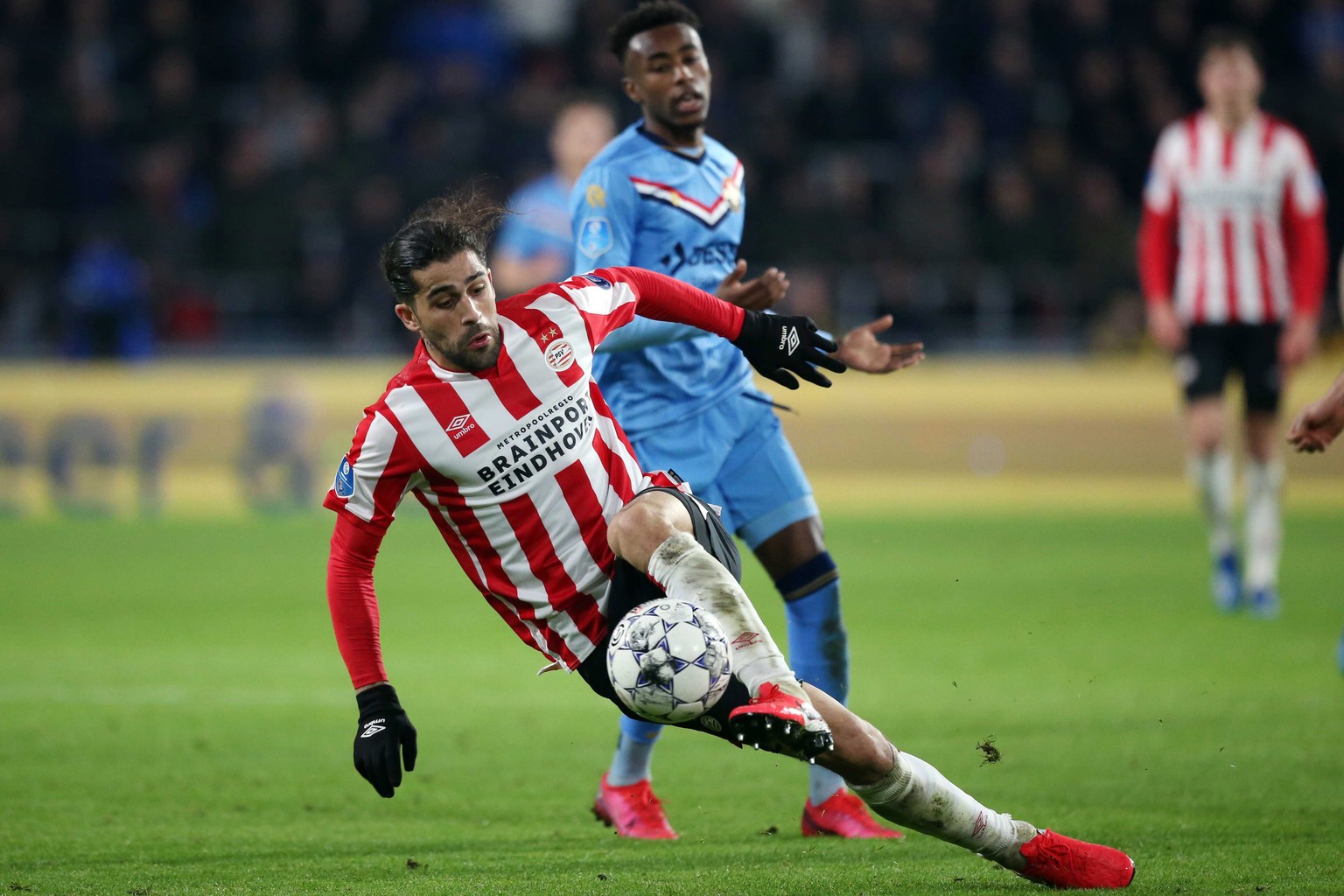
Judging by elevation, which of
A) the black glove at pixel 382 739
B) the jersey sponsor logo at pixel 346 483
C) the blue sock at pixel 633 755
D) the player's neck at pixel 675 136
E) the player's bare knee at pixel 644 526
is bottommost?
the blue sock at pixel 633 755

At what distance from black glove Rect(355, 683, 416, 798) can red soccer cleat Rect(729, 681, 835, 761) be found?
0.81 metres

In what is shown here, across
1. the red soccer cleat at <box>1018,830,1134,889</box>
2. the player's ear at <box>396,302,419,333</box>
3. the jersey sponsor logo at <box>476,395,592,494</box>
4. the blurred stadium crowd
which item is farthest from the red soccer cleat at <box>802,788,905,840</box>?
the blurred stadium crowd

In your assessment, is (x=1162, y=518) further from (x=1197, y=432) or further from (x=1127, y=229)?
(x=1197, y=432)

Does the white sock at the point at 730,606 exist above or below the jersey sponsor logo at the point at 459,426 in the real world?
below

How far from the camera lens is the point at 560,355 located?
4145 millimetres

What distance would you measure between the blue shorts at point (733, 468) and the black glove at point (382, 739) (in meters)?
1.33

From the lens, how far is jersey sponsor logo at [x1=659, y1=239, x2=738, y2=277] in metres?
5.06

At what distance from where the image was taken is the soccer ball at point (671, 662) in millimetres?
3533

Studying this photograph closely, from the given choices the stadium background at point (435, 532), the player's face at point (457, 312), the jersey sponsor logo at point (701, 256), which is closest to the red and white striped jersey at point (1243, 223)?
the stadium background at point (435, 532)

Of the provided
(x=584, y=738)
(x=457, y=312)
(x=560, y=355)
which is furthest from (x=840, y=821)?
(x=457, y=312)

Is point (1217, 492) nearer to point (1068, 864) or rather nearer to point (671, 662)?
point (1068, 864)

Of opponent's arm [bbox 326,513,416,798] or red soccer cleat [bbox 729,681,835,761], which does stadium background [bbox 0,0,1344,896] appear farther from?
red soccer cleat [bbox 729,681,835,761]

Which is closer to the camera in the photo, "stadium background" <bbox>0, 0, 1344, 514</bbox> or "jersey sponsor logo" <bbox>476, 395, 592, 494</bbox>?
"jersey sponsor logo" <bbox>476, 395, 592, 494</bbox>

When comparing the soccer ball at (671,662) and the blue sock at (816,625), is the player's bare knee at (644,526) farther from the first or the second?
the blue sock at (816,625)
